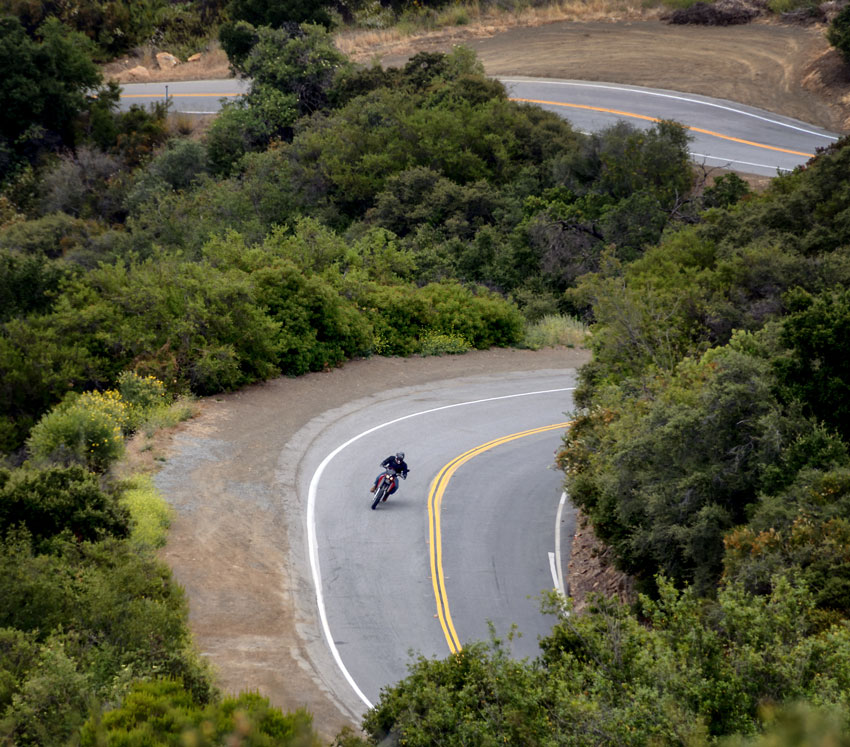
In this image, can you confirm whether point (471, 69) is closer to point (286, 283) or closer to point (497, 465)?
point (286, 283)

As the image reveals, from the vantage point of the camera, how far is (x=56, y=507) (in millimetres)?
14562

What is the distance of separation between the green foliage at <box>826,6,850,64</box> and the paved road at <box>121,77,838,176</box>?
3.42 metres

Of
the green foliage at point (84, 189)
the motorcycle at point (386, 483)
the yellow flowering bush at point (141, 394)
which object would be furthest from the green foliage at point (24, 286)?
the green foliage at point (84, 189)

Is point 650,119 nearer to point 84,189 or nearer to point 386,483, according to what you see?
point 84,189

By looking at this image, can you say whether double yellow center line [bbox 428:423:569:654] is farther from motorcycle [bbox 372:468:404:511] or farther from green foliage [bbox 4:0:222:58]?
green foliage [bbox 4:0:222:58]

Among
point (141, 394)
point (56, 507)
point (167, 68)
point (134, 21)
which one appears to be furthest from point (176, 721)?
point (134, 21)

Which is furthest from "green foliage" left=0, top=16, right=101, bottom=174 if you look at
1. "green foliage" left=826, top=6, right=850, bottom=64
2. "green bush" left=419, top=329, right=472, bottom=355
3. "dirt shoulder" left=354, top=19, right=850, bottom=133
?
"green foliage" left=826, top=6, right=850, bottom=64

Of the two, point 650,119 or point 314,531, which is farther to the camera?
point 650,119

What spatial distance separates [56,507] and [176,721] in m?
7.19

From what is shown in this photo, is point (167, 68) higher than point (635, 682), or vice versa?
point (167, 68)

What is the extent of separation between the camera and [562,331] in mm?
33562

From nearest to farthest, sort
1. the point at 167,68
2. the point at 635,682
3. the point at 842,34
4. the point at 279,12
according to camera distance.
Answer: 1. the point at 635,682
2. the point at 842,34
3. the point at 279,12
4. the point at 167,68

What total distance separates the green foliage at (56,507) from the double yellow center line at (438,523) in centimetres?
548

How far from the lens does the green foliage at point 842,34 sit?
39.0m
